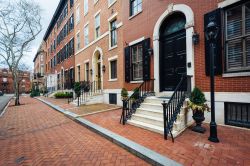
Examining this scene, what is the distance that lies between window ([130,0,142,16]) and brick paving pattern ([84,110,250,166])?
23.4 feet

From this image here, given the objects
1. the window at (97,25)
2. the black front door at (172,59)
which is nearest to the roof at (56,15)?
the window at (97,25)

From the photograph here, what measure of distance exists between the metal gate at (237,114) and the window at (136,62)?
4.88 m

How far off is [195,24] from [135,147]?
16.6 ft

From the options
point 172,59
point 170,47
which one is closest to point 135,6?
point 170,47

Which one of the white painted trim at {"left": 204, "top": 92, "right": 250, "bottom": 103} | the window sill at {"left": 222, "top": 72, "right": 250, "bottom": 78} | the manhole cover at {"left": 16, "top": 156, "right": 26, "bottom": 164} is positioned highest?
the window sill at {"left": 222, "top": 72, "right": 250, "bottom": 78}

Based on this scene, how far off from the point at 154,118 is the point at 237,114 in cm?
260

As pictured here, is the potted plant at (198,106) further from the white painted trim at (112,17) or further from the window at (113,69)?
the white painted trim at (112,17)

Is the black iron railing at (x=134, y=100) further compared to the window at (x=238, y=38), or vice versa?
the black iron railing at (x=134, y=100)

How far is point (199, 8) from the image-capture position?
22.0 ft

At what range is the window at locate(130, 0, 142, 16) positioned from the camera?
10.1 metres

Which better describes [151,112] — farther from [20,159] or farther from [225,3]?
[225,3]

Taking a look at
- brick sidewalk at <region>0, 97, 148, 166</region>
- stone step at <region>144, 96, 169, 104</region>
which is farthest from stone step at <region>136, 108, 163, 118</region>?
brick sidewalk at <region>0, 97, 148, 166</region>

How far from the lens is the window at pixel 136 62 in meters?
9.93

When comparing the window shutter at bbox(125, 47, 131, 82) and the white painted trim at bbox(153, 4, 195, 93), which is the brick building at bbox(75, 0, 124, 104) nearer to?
the window shutter at bbox(125, 47, 131, 82)
